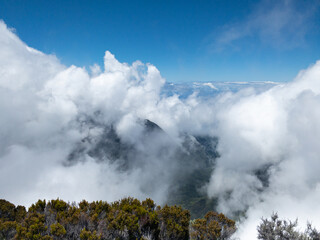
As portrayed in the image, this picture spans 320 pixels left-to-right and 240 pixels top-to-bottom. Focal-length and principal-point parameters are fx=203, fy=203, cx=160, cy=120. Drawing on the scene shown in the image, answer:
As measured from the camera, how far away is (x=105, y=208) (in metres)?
36.2

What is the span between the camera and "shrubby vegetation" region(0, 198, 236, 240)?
26.3m

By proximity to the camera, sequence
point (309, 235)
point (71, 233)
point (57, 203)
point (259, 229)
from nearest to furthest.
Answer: point (71, 233) → point (309, 235) → point (259, 229) → point (57, 203)

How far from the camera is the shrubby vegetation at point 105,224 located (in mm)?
26344

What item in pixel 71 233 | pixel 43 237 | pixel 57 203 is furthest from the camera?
pixel 57 203

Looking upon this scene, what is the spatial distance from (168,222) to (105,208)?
11462mm

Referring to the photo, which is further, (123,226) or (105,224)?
(123,226)

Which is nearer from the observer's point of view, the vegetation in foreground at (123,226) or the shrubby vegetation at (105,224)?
the shrubby vegetation at (105,224)

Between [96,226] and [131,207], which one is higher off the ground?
[131,207]

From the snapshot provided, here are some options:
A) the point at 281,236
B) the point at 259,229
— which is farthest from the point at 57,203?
the point at 281,236

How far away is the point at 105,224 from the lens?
28531 millimetres

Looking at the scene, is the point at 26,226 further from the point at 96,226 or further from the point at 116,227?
the point at 116,227

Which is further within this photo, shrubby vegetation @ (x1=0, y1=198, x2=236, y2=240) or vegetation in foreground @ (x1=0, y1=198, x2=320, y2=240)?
vegetation in foreground @ (x1=0, y1=198, x2=320, y2=240)

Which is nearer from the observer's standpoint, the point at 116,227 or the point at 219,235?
the point at 116,227

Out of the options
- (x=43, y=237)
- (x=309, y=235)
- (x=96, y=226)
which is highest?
(x=309, y=235)
